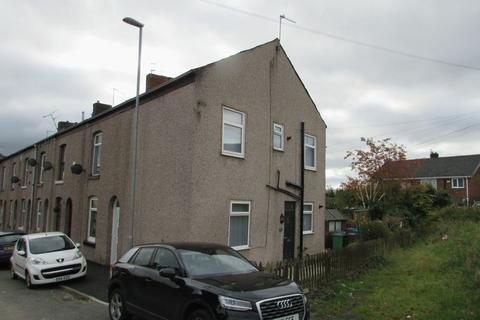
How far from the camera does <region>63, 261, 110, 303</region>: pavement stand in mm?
11094

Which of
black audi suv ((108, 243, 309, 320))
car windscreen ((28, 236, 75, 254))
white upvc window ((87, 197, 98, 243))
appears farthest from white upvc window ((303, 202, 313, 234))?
black audi suv ((108, 243, 309, 320))

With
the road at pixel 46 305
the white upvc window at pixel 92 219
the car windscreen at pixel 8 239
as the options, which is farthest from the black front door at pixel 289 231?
the car windscreen at pixel 8 239

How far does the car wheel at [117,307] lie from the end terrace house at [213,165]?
351 centimetres

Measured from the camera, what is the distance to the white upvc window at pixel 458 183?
49125 millimetres

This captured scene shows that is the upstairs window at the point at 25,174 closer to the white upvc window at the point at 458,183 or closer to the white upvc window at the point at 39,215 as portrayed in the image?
the white upvc window at the point at 39,215

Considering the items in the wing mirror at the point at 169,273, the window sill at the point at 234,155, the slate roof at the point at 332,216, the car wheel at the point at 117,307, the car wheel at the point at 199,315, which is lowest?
the car wheel at the point at 117,307

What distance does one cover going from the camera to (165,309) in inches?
262

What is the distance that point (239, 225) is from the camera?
13266mm

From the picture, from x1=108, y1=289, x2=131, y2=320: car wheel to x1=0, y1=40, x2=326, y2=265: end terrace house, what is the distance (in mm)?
3513

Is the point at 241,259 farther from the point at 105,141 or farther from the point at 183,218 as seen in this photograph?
the point at 105,141

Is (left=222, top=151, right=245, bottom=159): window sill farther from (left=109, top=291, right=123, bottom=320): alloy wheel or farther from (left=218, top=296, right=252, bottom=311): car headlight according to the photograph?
(left=218, top=296, right=252, bottom=311): car headlight

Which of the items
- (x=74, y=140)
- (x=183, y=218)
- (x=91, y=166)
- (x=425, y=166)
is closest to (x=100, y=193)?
(x=91, y=166)

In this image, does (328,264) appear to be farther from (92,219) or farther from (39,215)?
(39,215)

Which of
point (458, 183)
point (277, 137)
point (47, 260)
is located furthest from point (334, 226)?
point (458, 183)
